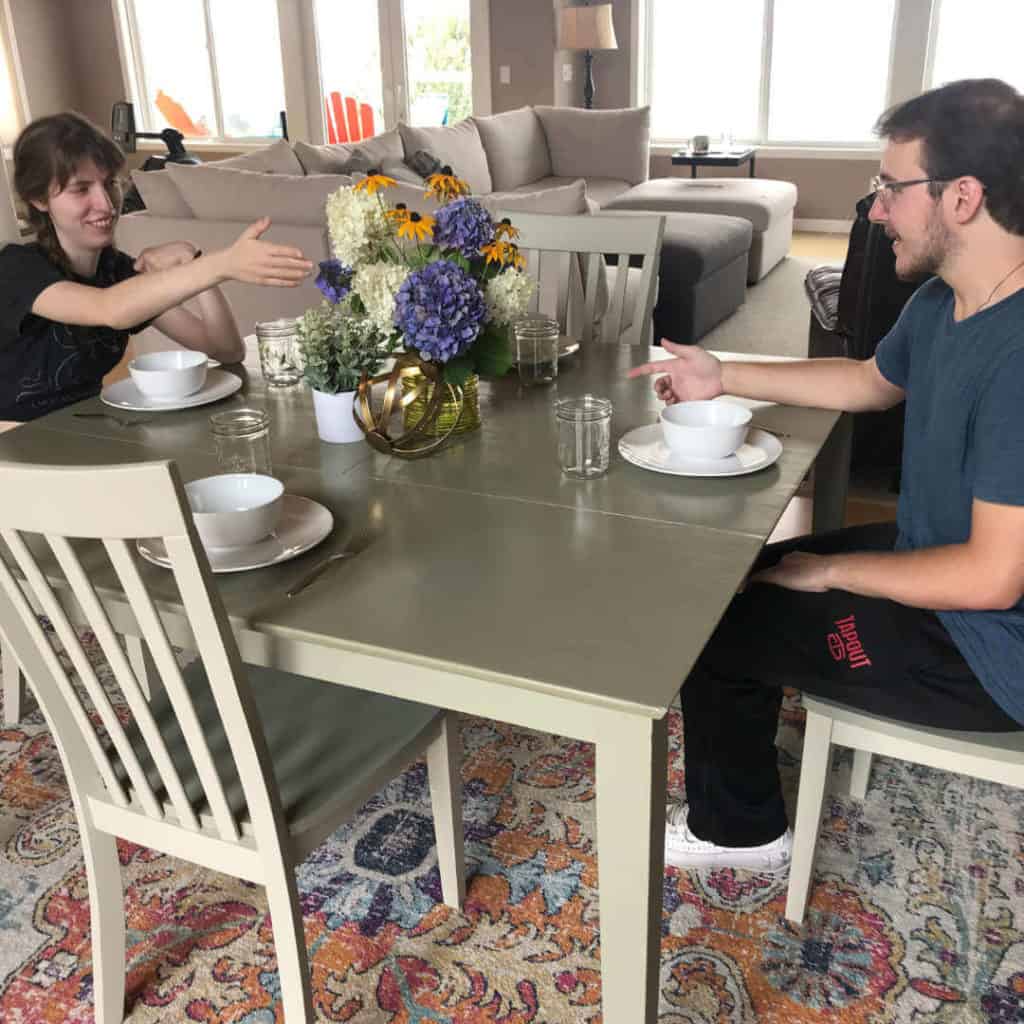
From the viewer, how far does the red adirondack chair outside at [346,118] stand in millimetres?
9320

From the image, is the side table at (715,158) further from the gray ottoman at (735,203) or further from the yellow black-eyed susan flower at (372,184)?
the yellow black-eyed susan flower at (372,184)

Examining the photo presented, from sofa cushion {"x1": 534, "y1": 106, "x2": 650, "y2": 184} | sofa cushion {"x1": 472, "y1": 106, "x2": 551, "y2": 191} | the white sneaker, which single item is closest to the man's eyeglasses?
the white sneaker

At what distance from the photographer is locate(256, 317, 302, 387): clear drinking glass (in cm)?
203

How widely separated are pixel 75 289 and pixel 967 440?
156cm

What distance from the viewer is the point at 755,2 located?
7.70 meters

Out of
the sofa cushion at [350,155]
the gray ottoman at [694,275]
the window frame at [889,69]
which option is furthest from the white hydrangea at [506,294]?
the window frame at [889,69]

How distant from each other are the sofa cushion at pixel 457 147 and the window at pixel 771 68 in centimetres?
236

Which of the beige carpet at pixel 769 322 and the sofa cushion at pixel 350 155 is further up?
the sofa cushion at pixel 350 155

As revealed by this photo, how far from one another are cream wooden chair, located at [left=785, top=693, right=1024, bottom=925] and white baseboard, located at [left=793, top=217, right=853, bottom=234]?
6.98m

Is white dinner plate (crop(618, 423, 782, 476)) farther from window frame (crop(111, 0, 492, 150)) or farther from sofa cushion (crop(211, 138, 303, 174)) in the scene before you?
window frame (crop(111, 0, 492, 150))

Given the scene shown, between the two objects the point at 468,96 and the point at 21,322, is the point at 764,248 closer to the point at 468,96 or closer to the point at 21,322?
the point at 468,96

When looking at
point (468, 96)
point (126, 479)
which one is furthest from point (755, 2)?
point (126, 479)

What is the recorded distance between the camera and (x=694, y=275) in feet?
15.0

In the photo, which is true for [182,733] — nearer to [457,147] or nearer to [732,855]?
[732,855]
